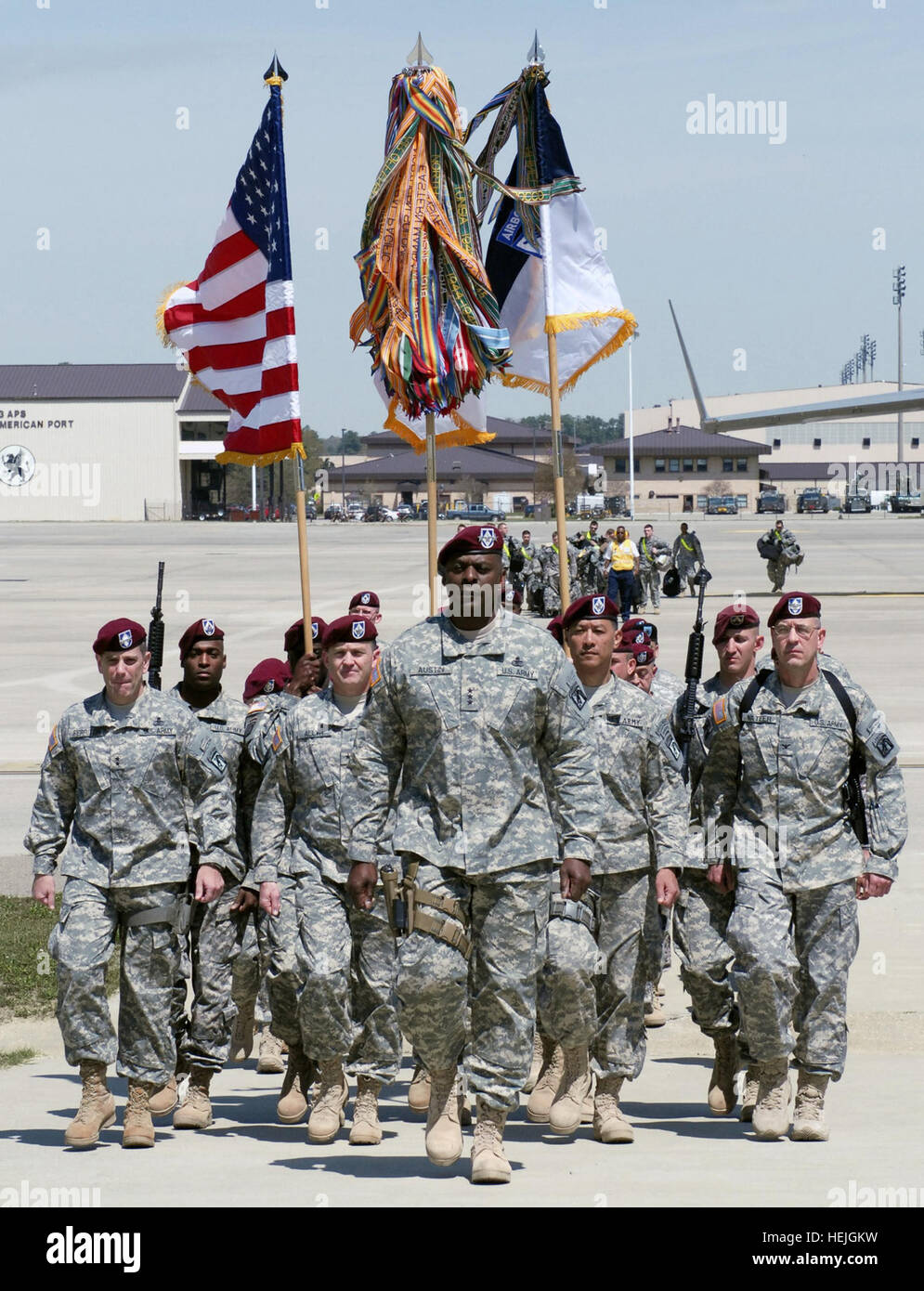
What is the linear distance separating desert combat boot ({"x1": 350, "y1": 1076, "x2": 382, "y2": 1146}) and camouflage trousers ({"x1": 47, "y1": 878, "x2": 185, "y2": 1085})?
702 millimetres

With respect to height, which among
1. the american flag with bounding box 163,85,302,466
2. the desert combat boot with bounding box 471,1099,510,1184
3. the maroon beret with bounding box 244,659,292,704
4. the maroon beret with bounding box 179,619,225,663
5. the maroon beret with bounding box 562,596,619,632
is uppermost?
the american flag with bounding box 163,85,302,466

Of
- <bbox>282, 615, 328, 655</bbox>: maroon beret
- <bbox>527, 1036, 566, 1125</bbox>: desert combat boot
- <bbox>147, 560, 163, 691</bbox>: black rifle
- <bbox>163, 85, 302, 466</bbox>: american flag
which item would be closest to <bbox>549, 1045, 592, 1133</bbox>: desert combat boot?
<bbox>527, 1036, 566, 1125</bbox>: desert combat boot

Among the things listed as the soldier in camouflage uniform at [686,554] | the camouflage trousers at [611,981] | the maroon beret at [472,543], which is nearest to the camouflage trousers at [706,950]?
the camouflage trousers at [611,981]

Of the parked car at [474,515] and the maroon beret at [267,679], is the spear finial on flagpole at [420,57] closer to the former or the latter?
the maroon beret at [267,679]

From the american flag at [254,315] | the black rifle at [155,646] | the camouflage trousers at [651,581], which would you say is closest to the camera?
the black rifle at [155,646]

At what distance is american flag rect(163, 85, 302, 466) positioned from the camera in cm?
946

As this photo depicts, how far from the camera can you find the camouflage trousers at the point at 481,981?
5.53m

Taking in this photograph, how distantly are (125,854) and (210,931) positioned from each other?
2.26ft

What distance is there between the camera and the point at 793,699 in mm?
6410

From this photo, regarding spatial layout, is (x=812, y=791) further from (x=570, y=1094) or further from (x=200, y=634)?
(x=200, y=634)

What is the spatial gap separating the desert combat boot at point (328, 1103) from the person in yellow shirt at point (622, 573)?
24.3 m

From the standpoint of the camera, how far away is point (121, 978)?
6.27 metres

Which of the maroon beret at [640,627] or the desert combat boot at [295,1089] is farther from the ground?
the maroon beret at [640,627]

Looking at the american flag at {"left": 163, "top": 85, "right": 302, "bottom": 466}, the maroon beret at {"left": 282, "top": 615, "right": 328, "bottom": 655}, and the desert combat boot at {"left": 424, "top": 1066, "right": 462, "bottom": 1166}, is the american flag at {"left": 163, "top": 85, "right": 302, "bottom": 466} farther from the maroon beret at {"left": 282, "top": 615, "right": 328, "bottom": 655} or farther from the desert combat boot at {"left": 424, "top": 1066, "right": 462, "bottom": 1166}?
the desert combat boot at {"left": 424, "top": 1066, "right": 462, "bottom": 1166}
